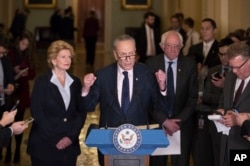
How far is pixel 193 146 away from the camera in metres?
6.48

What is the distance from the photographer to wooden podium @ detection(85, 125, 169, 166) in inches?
149

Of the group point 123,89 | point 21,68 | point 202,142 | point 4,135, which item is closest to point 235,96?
point 123,89

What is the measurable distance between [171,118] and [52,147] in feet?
4.20

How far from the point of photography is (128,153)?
12.3ft

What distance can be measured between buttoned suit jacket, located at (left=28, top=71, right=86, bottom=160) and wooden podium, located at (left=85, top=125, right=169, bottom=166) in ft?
4.99

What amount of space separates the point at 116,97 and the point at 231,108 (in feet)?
3.31

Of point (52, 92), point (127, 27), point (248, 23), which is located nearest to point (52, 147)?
point (52, 92)

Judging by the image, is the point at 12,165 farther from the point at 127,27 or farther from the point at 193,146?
the point at 127,27

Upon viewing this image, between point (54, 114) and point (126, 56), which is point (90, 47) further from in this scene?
point (126, 56)

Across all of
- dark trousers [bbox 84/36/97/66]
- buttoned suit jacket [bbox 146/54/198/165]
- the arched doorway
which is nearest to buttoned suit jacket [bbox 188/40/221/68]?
buttoned suit jacket [bbox 146/54/198/165]

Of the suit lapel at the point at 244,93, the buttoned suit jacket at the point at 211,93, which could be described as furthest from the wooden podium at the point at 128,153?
the buttoned suit jacket at the point at 211,93

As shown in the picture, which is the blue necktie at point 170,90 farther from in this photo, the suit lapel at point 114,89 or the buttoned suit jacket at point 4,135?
the buttoned suit jacket at point 4,135

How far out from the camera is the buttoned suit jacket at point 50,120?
5359 millimetres

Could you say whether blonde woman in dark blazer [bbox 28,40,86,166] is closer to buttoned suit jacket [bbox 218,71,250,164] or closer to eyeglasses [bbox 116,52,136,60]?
eyeglasses [bbox 116,52,136,60]
